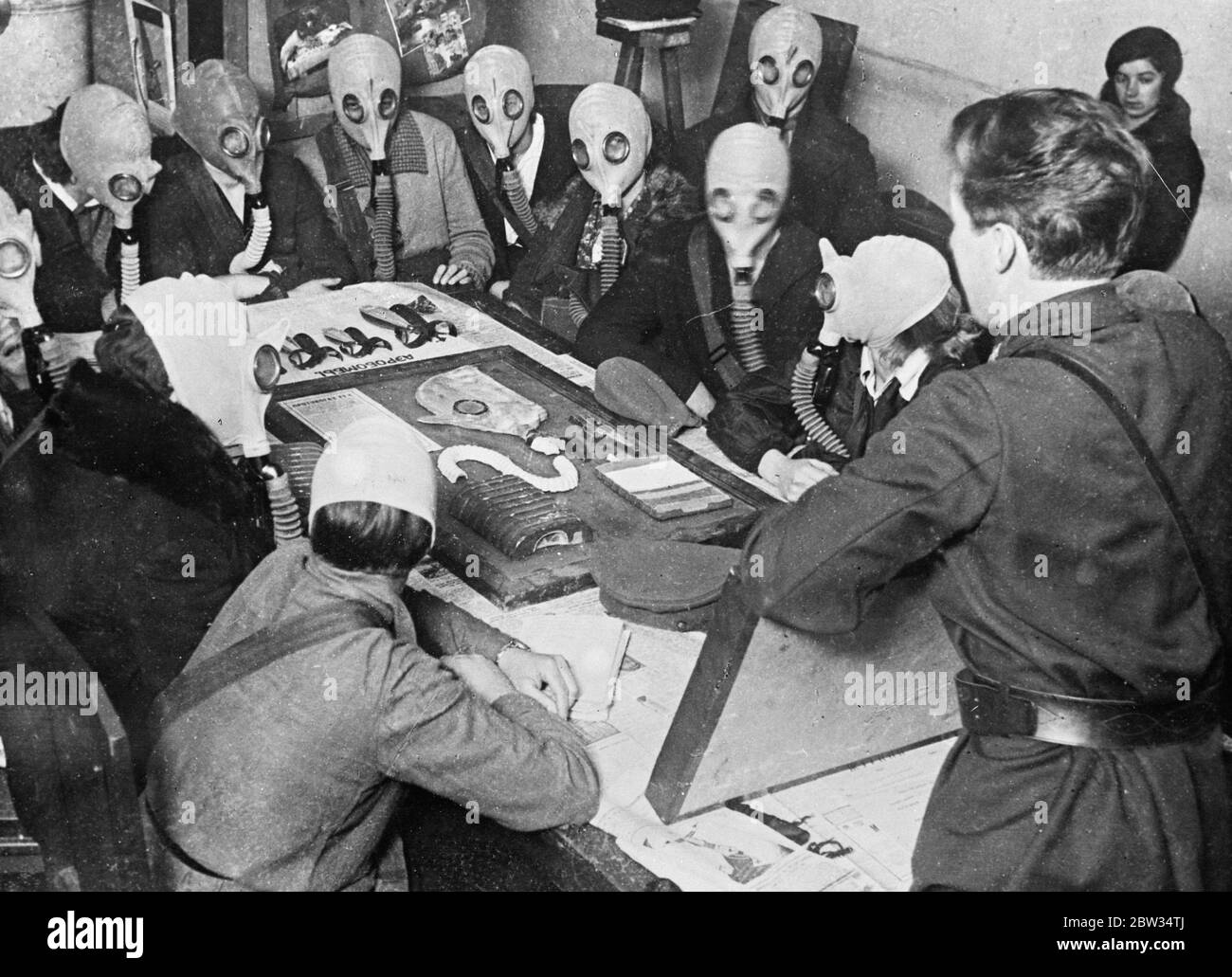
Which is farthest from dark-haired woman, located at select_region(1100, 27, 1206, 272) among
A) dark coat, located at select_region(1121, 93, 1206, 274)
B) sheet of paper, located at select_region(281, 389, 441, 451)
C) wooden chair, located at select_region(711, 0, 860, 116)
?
sheet of paper, located at select_region(281, 389, 441, 451)

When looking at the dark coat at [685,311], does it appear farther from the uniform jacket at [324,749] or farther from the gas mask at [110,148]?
the uniform jacket at [324,749]

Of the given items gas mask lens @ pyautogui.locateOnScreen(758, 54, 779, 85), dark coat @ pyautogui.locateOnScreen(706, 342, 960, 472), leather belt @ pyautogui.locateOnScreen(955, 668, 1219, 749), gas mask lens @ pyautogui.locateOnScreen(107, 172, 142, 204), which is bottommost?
leather belt @ pyautogui.locateOnScreen(955, 668, 1219, 749)

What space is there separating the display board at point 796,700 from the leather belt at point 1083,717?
0.35 metres

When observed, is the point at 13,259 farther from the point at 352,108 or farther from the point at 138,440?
the point at 352,108

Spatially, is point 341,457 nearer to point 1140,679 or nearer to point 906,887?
point 906,887

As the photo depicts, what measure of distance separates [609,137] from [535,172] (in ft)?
1.44

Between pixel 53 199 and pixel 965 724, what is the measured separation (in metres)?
2.79

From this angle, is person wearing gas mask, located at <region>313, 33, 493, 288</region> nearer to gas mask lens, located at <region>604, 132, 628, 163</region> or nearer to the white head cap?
gas mask lens, located at <region>604, 132, 628, 163</region>

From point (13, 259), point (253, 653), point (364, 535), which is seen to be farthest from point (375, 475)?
point (13, 259)

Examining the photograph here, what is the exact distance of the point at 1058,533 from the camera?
183 cm

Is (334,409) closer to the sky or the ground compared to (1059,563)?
closer to the ground

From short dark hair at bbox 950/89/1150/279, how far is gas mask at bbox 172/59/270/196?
2.66m

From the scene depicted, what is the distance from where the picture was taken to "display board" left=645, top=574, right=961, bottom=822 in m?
2.18

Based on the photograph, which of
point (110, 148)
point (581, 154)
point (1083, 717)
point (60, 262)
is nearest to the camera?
point (1083, 717)
